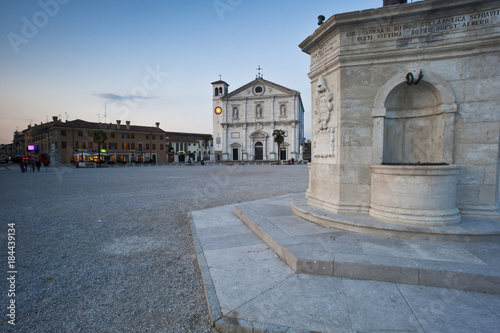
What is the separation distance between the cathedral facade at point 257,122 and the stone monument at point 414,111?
47953 millimetres

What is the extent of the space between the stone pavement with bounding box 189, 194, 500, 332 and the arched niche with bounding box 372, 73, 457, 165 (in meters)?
1.86

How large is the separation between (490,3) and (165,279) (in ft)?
21.5

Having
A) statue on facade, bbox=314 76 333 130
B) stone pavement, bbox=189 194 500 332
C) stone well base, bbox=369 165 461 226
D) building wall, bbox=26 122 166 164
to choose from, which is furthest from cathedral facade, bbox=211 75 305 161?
stone pavement, bbox=189 194 500 332

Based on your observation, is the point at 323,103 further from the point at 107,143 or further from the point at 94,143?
the point at 107,143

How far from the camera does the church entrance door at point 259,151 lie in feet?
180

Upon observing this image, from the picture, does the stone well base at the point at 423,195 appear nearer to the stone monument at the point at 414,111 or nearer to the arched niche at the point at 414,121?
the stone monument at the point at 414,111

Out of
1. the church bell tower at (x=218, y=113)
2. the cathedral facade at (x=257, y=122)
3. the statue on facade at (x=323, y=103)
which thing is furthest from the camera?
the church bell tower at (x=218, y=113)

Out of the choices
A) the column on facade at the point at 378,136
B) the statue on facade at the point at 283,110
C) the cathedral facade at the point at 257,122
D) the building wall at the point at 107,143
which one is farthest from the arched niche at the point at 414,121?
the statue on facade at the point at 283,110

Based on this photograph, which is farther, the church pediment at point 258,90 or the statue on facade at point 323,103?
the church pediment at point 258,90

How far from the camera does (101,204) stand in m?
8.07

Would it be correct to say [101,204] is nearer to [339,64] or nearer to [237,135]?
[339,64]

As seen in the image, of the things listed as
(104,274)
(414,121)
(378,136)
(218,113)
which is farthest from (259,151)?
(104,274)

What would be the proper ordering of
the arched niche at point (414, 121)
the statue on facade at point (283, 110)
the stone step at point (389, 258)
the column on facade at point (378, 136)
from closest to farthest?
1. the stone step at point (389, 258)
2. the arched niche at point (414, 121)
3. the column on facade at point (378, 136)
4. the statue on facade at point (283, 110)

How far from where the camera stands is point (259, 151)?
5522 cm
